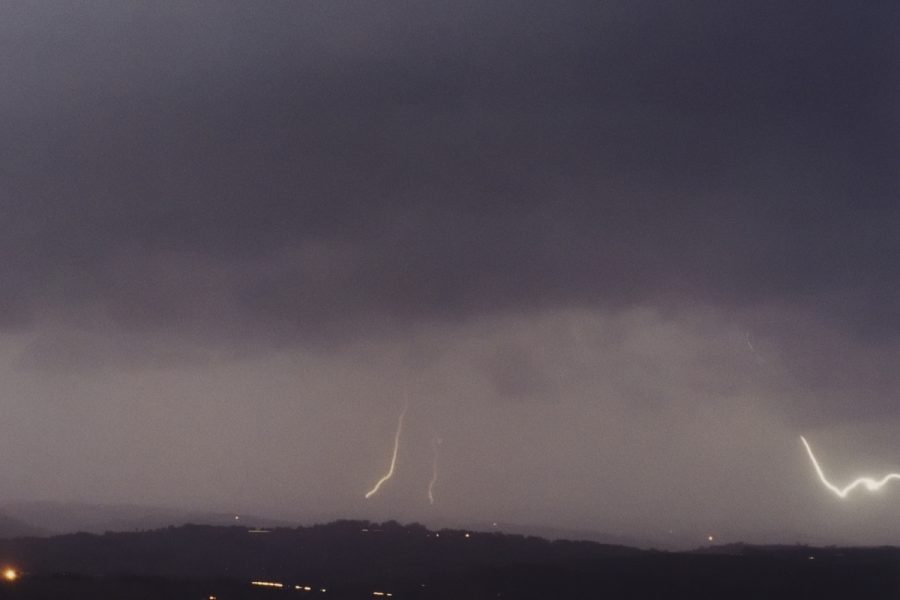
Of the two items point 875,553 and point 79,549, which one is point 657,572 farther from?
point 79,549

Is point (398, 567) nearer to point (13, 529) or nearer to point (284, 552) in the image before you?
point (284, 552)

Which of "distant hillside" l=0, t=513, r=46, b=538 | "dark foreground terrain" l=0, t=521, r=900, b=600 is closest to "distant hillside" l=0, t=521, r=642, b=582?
"dark foreground terrain" l=0, t=521, r=900, b=600

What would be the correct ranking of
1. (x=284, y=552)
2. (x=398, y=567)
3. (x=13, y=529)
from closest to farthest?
(x=398, y=567)
(x=284, y=552)
(x=13, y=529)

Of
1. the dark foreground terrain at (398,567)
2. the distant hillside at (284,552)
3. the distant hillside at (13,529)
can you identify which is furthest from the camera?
the distant hillside at (13,529)

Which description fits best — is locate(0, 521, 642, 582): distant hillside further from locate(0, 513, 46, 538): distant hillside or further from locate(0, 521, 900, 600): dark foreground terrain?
locate(0, 513, 46, 538): distant hillside

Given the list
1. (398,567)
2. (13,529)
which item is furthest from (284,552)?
(13,529)

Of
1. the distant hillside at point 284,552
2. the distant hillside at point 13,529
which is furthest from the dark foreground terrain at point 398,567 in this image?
the distant hillside at point 13,529

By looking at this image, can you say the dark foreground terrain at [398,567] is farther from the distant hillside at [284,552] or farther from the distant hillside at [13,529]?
the distant hillside at [13,529]

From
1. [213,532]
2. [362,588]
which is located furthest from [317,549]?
[362,588]
